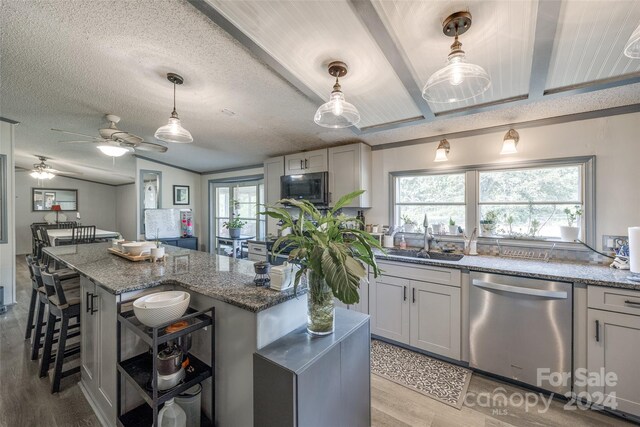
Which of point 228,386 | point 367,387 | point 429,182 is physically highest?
point 429,182

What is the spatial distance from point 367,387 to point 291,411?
0.68 m

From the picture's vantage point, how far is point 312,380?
107 centimetres

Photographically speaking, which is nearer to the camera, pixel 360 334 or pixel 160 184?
pixel 360 334

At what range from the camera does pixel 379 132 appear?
2.99 metres

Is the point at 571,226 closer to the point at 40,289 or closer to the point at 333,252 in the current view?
the point at 333,252

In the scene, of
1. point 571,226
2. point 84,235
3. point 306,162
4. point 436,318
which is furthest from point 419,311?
point 84,235

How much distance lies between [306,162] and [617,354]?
11.2 ft

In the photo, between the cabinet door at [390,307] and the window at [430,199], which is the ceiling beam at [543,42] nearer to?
the window at [430,199]

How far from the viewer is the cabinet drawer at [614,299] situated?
162 cm

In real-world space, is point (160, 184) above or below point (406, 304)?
above

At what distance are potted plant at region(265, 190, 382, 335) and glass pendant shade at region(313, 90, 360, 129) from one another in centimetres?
72

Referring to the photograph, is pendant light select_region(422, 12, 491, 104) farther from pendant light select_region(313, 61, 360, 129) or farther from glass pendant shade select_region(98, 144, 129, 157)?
glass pendant shade select_region(98, 144, 129, 157)

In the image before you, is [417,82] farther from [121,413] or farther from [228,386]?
[121,413]

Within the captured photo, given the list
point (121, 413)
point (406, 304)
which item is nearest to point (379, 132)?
point (406, 304)
